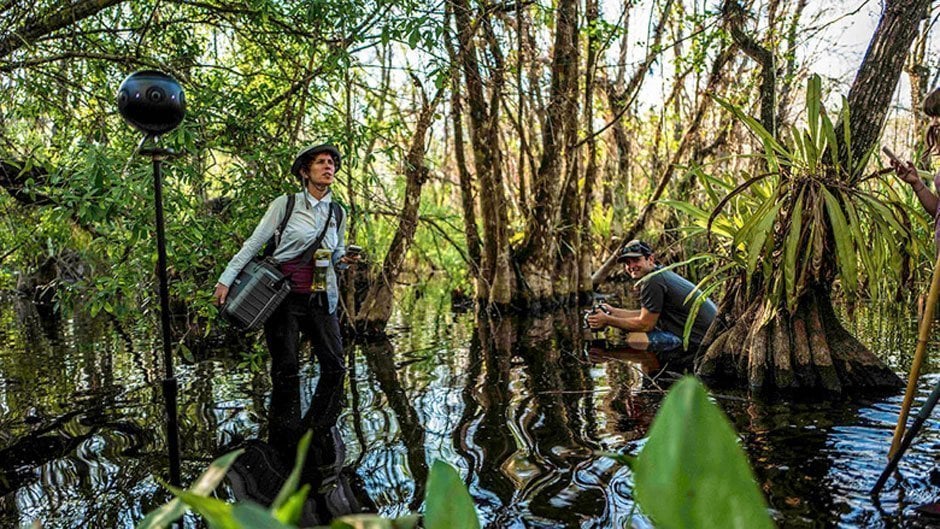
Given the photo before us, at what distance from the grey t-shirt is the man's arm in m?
0.06

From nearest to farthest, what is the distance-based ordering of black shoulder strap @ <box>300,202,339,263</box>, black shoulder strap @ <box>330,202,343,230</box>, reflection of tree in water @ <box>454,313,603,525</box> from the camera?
reflection of tree in water @ <box>454,313,603,525</box> < black shoulder strap @ <box>300,202,339,263</box> < black shoulder strap @ <box>330,202,343,230</box>

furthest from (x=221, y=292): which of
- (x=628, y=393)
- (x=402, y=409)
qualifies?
(x=628, y=393)

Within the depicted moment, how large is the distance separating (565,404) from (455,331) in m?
4.83

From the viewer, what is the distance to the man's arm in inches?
279

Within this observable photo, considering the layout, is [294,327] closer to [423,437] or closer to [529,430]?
[423,437]

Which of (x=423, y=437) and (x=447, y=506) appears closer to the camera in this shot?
(x=447, y=506)

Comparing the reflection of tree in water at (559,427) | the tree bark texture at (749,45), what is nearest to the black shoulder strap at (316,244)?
the reflection of tree in water at (559,427)

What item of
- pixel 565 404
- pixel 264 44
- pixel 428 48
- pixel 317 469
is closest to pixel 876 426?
pixel 565 404

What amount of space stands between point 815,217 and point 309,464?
329cm

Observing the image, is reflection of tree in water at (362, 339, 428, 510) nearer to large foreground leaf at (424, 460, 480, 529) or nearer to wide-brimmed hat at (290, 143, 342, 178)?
wide-brimmed hat at (290, 143, 342, 178)

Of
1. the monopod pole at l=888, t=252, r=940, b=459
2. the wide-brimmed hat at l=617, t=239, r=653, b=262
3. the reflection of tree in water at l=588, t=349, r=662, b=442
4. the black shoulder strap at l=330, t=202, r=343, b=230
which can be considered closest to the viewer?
the monopod pole at l=888, t=252, r=940, b=459

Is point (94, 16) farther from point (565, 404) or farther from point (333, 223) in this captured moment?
point (565, 404)

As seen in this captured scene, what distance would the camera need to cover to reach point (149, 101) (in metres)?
3.31

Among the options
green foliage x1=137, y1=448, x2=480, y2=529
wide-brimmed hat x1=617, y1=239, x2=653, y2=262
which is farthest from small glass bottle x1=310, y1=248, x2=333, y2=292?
green foliage x1=137, y1=448, x2=480, y2=529
